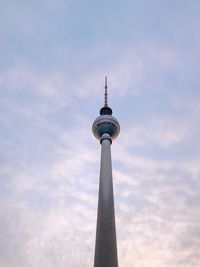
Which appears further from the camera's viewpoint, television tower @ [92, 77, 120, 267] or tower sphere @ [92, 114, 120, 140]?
tower sphere @ [92, 114, 120, 140]

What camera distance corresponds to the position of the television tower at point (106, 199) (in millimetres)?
77438

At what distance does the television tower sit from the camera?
7744 cm

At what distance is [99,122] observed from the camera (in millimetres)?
104688

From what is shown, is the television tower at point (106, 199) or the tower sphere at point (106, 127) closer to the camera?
the television tower at point (106, 199)

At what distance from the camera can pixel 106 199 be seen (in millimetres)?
86875

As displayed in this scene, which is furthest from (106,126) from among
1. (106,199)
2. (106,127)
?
(106,199)

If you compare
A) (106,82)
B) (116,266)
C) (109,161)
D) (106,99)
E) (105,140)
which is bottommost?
(116,266)

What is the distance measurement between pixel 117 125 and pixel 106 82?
21605 mm

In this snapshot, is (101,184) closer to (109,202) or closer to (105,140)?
(109,202)

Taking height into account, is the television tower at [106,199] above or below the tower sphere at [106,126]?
below

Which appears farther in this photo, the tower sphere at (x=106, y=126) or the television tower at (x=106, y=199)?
the tower sphere at (x=106, y=126)

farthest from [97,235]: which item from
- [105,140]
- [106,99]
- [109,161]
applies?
[106,99]

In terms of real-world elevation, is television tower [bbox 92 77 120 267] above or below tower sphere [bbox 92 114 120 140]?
below

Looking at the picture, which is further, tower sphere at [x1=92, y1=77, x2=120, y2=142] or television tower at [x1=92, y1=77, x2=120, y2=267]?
tower sphere at [x1=92, y1=77, x2=120, y2=142]
